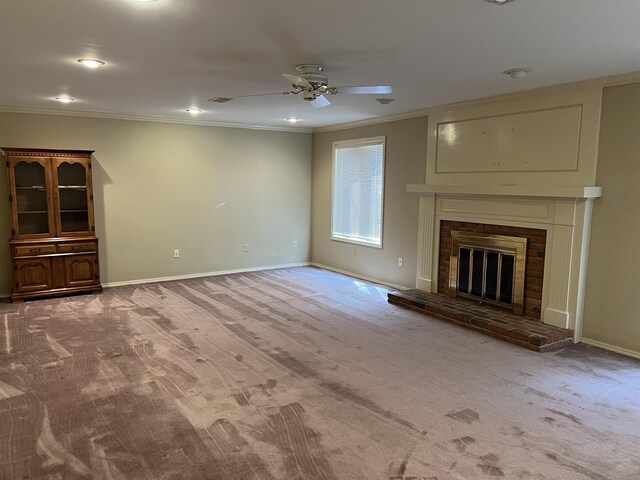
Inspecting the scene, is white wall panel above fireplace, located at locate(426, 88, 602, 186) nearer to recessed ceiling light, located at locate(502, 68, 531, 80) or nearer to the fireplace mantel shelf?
the fireplace mantel shelf

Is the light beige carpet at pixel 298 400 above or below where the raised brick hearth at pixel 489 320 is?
below

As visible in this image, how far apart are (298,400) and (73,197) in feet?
14.9

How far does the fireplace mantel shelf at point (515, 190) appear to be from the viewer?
421cm

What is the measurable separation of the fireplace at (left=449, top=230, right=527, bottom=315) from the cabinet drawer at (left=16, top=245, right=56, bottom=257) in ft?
16.6

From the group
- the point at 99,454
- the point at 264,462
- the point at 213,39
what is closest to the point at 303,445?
the point at 264,462

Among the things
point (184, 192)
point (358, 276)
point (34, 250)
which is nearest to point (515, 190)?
point (358, 276)

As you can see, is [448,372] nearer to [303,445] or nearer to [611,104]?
[303,445]

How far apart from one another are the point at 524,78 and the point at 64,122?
5623mm

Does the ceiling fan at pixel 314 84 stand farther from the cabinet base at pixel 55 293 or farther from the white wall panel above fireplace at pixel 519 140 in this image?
the cabinet base at pixel 55 293

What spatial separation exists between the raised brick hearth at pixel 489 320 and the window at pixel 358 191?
151 centimetres

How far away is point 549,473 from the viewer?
244 cm

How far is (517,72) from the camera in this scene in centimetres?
380

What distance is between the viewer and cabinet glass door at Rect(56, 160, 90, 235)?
5922 millimetres

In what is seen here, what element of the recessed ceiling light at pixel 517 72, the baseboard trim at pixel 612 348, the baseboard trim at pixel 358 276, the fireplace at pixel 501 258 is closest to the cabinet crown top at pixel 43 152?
the baseboard trim at pixel 358 276
